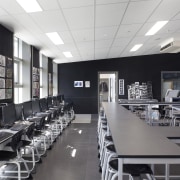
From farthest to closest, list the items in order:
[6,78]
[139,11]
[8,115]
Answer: [6,78] < [139,11] < [8,115]

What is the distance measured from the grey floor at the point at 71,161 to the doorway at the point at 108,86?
17.1 feet

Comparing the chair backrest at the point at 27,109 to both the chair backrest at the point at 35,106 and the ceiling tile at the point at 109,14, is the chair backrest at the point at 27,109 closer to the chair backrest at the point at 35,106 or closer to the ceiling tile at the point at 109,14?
the chair backrest at the point at 35,106

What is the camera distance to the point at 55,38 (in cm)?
558

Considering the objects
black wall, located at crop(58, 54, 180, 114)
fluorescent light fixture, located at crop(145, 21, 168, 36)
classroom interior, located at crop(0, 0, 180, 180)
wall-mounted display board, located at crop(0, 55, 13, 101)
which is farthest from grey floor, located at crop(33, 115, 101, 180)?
black wall, located at crop(58, 54, 180, 114)

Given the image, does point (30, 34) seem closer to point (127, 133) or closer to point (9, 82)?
point (9, 82)

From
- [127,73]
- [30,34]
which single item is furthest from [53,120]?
[127,73]

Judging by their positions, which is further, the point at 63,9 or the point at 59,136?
the point at 59,136

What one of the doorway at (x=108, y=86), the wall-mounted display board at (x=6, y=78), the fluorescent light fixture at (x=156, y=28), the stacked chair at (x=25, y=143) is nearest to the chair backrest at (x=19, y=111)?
the stacked chair at (x=25, y=143)

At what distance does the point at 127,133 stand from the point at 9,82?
138 inches

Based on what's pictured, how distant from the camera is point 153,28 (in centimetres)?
568

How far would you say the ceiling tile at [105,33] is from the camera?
203 inches

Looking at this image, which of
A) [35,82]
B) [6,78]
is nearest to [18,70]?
[35,82]

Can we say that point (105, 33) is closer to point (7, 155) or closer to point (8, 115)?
point (8, 115)

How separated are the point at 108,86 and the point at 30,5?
28.9ft
